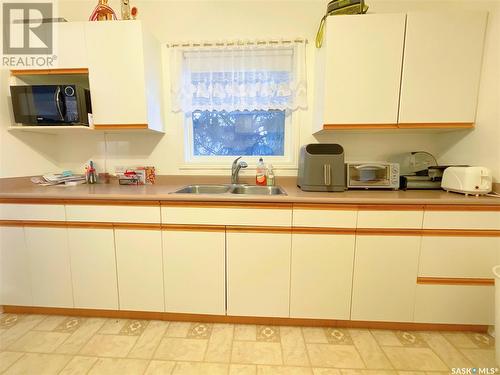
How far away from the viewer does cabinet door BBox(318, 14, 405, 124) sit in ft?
4.80

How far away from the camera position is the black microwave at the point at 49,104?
1553 millimetres

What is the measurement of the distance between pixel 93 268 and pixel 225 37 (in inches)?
77.4

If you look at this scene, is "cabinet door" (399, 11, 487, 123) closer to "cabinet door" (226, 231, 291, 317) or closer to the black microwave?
"cabinet door" (226, 231, 291, 317)

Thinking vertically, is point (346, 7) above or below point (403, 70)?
above

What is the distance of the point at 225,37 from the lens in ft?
6.05

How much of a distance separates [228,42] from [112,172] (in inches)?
58.2

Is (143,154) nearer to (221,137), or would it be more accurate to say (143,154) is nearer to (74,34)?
(221,137)

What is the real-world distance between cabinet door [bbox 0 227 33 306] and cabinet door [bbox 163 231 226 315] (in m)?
0.95

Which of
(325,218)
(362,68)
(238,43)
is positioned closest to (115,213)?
(325,218)

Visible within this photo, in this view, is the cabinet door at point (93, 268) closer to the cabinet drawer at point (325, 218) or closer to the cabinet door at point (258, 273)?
the cabinet door at point (258, 273)

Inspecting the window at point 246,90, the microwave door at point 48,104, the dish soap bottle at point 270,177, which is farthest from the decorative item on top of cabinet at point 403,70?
the microwave door at point 48,104

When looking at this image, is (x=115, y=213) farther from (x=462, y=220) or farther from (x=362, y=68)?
(x=462, y=220)

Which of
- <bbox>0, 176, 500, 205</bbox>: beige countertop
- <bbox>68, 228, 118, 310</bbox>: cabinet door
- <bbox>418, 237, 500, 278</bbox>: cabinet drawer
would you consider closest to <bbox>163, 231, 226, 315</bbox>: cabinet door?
<bbox>0, 176, 500, 205</bbox>: beige countertop

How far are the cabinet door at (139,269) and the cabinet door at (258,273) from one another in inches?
18.2
